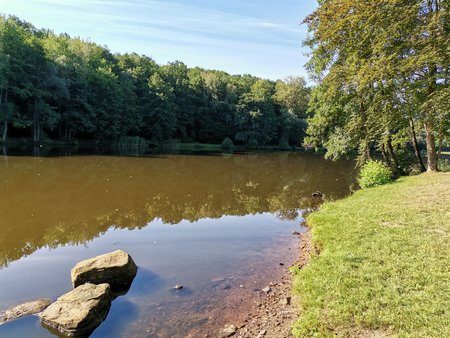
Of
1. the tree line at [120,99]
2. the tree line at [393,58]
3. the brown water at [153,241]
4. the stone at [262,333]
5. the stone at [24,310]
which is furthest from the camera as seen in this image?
the tree line at [120,99]

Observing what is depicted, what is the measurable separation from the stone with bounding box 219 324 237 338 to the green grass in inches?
41.8

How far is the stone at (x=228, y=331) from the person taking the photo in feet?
17.8

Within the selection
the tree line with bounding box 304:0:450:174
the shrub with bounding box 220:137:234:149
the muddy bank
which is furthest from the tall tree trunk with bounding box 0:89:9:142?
the muddy bank

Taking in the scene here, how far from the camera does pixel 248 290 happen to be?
7043mm

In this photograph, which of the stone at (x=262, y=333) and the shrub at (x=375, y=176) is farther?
the shrub at (x=375, y=176)

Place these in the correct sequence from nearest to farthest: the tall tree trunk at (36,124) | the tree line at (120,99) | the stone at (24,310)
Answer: the stone at (24,310) < the tree line at (120,99) < the tall tree trunk at (36,124)

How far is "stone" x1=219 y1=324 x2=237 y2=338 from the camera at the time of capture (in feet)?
17.8

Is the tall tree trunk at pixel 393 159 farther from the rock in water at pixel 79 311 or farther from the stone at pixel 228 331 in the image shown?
the rock in water at pixel 79 311

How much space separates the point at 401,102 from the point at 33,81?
44.1 m

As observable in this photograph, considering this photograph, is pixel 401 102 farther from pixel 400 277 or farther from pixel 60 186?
pixel 60 186

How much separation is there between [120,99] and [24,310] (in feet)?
174

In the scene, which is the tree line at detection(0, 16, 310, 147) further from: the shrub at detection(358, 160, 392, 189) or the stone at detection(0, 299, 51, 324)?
the stone at detection(0, 299, 51, 324)

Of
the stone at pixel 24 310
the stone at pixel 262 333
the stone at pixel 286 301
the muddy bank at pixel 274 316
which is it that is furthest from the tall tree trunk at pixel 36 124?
the stone at pixel 262 333

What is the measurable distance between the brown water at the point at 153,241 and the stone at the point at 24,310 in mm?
209
